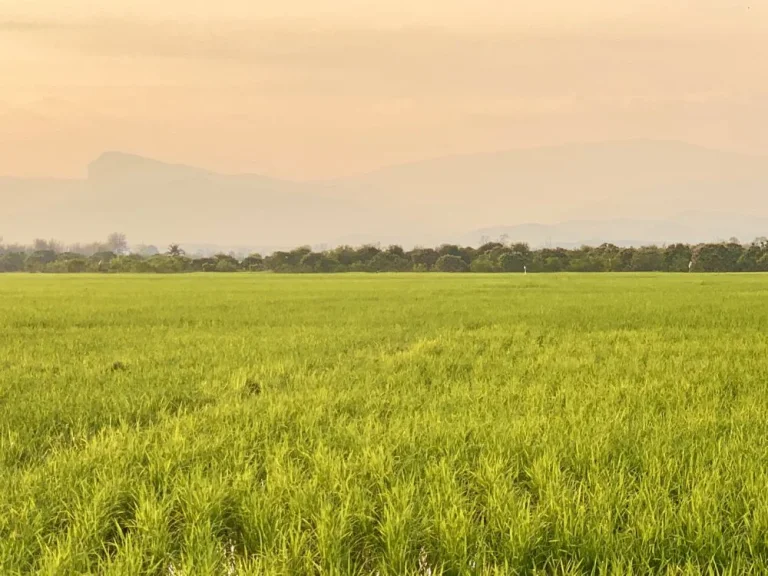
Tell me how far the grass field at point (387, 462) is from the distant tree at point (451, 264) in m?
48.5

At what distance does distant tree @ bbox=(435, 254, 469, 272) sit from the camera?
56019 mm

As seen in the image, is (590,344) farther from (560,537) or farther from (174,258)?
(174,258)

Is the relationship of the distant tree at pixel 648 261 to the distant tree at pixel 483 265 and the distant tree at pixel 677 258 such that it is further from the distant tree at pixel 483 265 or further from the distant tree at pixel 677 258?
the distant tree at pixel 483 265

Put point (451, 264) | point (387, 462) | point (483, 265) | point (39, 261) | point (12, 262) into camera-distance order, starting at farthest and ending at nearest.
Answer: point (12, 262) < point (39, 261) < point (451, 264) < point (483, 265) < point (387, 462)

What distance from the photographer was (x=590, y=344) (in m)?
8.35

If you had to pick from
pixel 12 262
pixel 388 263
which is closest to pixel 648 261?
pixel 388 263

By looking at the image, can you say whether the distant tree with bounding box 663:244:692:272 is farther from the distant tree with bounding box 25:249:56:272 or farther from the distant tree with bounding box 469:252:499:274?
the distant tree with bounding box 25:249:56:272

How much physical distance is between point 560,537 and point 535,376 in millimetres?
3687

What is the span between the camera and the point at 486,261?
55.3 metres

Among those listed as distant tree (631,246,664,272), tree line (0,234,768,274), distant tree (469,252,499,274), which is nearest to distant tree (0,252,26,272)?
tree line (0,234,768,274)

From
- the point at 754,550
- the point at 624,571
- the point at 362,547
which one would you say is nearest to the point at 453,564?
the point at 362,547

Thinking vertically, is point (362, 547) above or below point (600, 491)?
below

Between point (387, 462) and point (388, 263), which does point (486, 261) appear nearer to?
point (388, 263)

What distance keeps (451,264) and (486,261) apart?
3.64 metres
